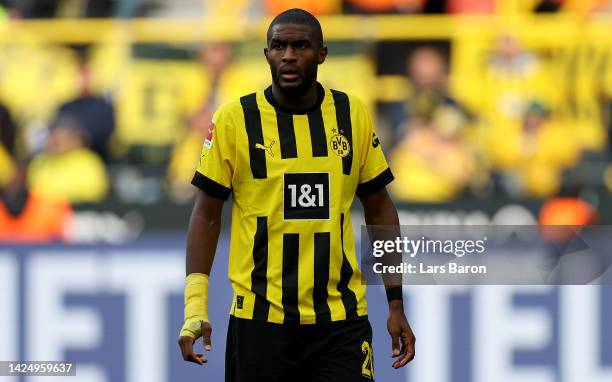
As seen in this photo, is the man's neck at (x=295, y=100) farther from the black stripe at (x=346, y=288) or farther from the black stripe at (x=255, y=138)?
the black stripe at (x=346, y=288)

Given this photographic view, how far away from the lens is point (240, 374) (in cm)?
342

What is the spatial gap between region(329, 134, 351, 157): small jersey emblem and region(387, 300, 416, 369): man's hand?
496mm

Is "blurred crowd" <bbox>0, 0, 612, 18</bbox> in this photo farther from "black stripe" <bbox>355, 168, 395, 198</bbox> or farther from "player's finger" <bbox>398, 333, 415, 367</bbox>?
"player's finger" <bbox>398, 333, 415, 367</bbox>

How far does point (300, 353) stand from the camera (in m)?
3.39

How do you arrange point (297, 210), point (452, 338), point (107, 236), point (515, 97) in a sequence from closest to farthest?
point (297, 210) → point (452, 338) → point (107, 236) → point (515, 97)

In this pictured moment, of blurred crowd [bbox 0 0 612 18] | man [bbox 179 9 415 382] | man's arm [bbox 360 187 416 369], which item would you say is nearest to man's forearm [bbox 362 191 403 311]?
man's arm [bbox 360 187 416 369]

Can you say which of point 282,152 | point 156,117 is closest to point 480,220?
point 156,117

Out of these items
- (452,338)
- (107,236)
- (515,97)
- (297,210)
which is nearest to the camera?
(297,210)

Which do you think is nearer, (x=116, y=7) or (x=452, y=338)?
(x=452, y=338)

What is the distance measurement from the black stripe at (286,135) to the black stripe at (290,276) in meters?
0.24

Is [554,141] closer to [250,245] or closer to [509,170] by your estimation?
[509,170]

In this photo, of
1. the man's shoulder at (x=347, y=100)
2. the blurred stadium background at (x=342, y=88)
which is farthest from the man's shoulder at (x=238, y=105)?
the blurred stadium background at (x=342, y=88)

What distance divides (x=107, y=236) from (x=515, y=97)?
2.42 meters

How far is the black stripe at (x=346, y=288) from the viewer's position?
3.41 meters
